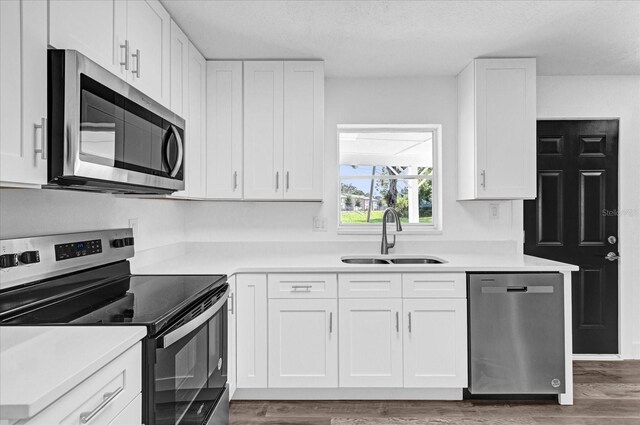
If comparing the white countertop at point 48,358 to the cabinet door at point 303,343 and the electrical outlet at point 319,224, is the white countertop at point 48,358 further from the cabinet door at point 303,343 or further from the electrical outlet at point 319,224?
the electrical outlet at point 319,224

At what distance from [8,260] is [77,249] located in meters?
0.40

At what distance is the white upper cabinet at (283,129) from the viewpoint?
315cm

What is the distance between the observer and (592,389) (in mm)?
3018

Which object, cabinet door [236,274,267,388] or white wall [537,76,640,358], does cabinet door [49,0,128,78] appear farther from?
white wall [537,76,640,358]

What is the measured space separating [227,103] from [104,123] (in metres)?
1.75

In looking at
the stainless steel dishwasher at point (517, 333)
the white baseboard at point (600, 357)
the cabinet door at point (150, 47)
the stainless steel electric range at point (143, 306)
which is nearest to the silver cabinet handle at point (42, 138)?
the stainless steel electric range at point (143, 306)

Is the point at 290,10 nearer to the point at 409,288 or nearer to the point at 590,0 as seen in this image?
the point at 590,0

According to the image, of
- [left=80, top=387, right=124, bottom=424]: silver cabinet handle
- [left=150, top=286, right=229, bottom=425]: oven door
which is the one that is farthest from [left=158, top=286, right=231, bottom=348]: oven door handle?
[left=80, top=387, right=124, bottom=424]: silver cabinet handle

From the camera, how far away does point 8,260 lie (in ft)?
4.79

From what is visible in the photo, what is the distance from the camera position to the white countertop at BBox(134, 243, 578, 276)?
2.72 metres

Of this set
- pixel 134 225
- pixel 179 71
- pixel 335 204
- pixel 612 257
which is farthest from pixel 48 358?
pixel 612 257

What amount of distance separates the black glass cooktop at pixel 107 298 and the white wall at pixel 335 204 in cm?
130

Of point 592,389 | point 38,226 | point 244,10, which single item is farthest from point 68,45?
point 592,389

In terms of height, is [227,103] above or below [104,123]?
above
